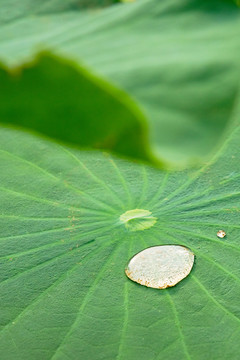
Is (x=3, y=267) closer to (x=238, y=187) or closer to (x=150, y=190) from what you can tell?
(x=150, y=190)

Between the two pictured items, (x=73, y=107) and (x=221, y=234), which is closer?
(x=73, y=107)

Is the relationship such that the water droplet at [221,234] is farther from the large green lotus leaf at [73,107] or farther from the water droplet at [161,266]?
the large green lotus leaf at [73,107]

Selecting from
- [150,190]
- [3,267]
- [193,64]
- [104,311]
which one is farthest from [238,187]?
[3,267]

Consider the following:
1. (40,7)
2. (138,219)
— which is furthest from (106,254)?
(40,7)

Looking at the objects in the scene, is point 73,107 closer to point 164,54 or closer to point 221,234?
point 164,54

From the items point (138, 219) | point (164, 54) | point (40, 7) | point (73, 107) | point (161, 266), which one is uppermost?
point (40, 7)

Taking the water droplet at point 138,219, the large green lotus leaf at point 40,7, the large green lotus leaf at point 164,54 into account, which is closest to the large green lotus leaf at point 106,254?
the water droplet at point 138,219

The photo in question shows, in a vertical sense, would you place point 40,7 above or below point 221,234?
above
